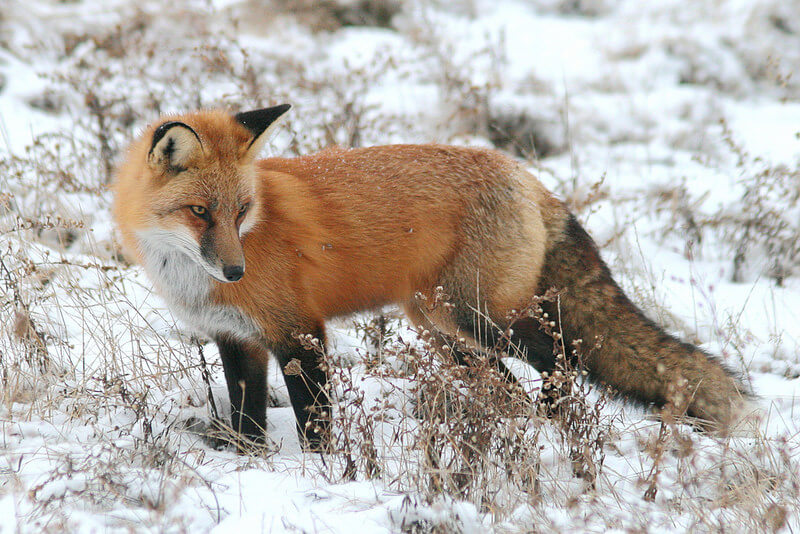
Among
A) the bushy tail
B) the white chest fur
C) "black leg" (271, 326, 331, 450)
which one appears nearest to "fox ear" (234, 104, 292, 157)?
the white chest fur

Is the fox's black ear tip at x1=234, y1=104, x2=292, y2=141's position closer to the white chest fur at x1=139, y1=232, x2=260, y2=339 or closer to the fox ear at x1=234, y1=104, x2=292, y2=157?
the fox ear at x1=234, y1=104, x2=292, y2=157

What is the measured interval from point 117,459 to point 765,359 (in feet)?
12.8

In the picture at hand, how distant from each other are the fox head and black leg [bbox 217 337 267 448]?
692mm

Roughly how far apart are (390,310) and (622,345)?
174 cm

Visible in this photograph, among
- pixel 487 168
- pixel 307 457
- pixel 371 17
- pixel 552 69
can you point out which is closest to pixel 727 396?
pixel 487 168

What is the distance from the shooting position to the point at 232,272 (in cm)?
294

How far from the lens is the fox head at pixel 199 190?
9.85 feet

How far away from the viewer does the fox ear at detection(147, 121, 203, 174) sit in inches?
116

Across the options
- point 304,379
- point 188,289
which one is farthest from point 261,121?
point 304,379

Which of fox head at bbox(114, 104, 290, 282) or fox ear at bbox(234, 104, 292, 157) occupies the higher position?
fox ear at bbox(234, 104, 292, 157)

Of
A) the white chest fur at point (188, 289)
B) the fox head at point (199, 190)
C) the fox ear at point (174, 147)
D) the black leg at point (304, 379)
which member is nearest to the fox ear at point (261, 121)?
the fox head at point (199, 190)

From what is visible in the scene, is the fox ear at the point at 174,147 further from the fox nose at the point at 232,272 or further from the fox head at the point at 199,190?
the fox nose at the point at 232,272

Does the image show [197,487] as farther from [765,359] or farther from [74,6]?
[74,6]

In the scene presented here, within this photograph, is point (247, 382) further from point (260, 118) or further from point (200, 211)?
point (260, 118)
